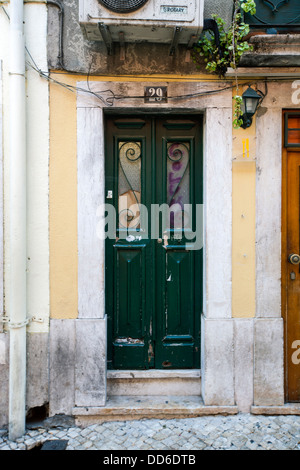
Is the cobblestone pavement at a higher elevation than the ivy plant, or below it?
below

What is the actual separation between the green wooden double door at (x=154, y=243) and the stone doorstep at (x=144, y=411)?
402 millimetres

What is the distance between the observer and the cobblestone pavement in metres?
3.40

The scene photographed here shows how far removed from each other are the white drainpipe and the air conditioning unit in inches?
29.8

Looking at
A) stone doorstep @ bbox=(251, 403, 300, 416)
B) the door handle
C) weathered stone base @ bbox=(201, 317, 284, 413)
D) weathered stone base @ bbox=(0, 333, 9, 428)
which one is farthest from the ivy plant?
weathered stone base @ bbox=(0, 333, 9, 428)

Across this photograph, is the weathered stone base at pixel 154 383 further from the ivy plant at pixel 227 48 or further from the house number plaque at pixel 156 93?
the house number plaque at pixel 156 93

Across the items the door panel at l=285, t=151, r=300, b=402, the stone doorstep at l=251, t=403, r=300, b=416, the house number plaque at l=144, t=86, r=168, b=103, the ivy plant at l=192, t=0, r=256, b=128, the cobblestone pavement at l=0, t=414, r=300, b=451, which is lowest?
the cobblestone pavement at l=0, t=414, r=300, b=451

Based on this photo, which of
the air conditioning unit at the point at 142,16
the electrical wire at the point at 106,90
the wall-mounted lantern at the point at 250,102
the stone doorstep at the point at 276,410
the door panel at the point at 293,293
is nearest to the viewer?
the air conditioning unit at the point at 142,16

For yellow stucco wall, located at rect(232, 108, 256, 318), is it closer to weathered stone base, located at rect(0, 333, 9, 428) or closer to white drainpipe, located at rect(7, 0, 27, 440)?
white drainpipe, located at rect(7, 0, 27, 440)

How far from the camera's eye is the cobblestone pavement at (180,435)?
3.40 metres

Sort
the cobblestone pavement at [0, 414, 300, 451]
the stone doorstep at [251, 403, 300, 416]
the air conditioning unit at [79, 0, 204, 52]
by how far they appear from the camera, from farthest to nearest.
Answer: the stone doorstep at [251, 403, 300, 416] < the cobblestone pavement at [0, 414, 300, 451] < the air conditioning unit at [79, 0, 204, 52]

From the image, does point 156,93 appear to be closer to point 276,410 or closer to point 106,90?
point 106,90

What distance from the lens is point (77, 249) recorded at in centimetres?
383

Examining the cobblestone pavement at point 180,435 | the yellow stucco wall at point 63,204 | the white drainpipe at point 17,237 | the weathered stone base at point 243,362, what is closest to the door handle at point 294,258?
the weathered stone base at point 243,362

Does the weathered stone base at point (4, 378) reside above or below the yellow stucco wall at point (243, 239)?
below
